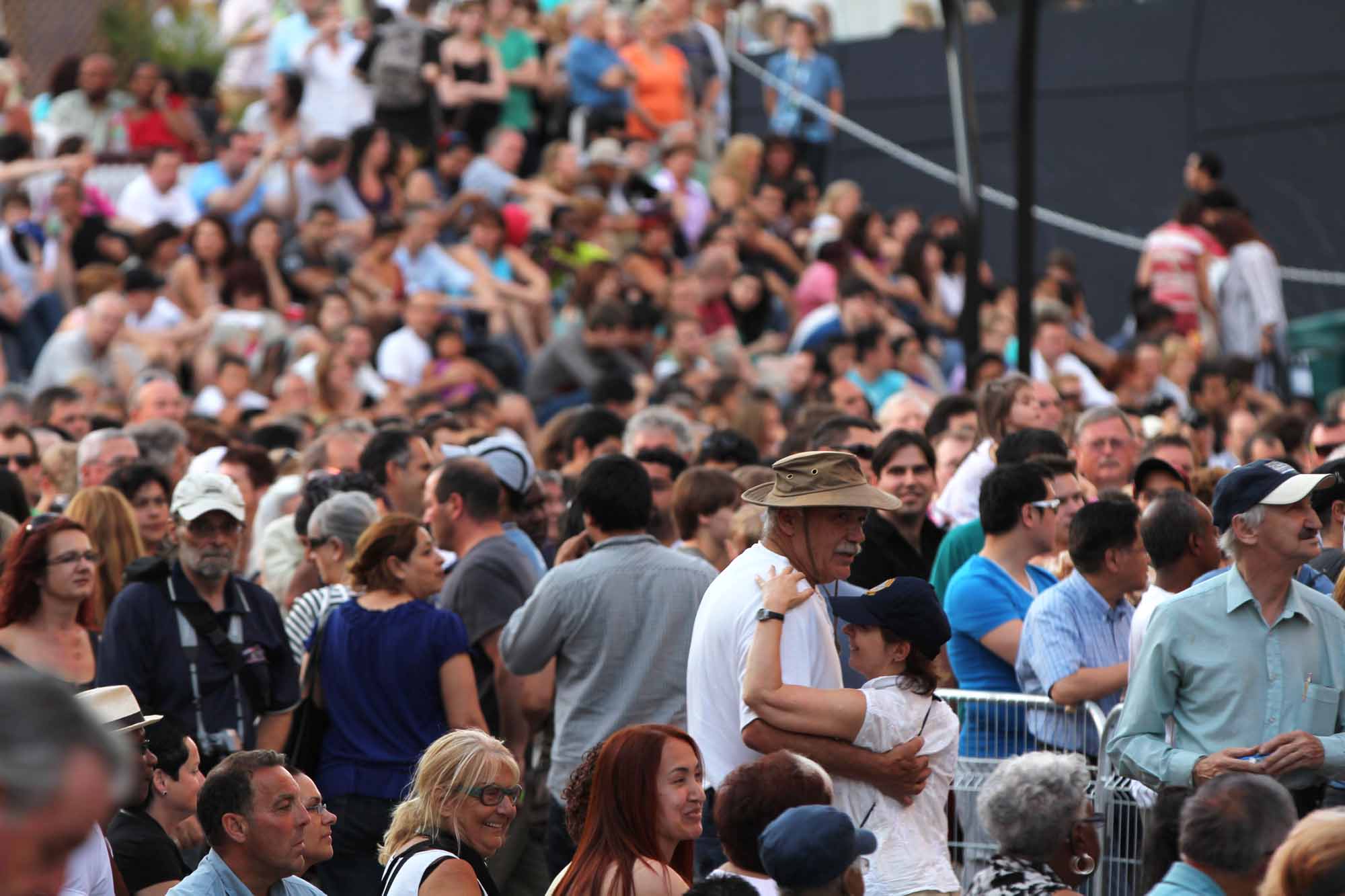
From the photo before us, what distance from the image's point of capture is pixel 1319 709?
5141mm

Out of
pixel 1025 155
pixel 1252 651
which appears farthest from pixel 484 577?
pixel 1025 155

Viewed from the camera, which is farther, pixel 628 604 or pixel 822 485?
pixel 628 604

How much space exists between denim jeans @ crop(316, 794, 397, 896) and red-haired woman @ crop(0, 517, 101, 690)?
95 cm

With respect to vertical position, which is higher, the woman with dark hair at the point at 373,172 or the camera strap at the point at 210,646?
the woman with dark hair at the point at 373,172

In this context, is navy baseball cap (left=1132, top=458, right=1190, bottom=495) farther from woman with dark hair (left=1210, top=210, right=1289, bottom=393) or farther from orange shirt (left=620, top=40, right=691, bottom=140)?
orange shirt (left=620, top=40, right=691, bottom=140)

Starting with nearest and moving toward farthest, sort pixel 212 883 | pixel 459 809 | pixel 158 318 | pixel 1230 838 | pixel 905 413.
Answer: pixel 1230 838, pixel 212 883, pixel 459 809, pixel 905 413, pixel 158 318

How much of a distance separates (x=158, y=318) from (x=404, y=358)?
1881 millimetres

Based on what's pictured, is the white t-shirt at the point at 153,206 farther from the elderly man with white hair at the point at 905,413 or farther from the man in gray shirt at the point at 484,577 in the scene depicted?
the man in gray shirt at the point at 484,577

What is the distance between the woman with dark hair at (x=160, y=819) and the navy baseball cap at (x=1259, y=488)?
9.54ft

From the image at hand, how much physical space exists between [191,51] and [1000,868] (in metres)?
27.3

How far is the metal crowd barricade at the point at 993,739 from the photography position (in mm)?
6371

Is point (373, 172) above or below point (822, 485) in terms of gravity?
above

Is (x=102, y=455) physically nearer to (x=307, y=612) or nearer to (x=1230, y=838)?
(x=307, y=612)

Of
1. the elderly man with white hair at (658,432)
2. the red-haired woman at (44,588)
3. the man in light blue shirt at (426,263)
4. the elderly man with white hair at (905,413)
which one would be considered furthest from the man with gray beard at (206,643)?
the man in light blue shirt at (426,263)
